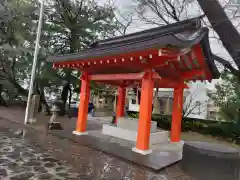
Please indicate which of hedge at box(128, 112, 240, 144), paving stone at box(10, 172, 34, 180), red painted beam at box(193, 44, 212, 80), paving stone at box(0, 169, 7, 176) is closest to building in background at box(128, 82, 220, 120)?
hedge at box(128, 112, 240, 144)

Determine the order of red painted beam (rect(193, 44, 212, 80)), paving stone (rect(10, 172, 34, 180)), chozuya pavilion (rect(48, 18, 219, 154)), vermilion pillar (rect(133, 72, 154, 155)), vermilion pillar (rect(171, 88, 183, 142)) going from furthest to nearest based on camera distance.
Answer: vermilion pillar (rect(171, 88, 183, 142))
vermilion pillar (rect(133, 72, 154, 155))
red painted beam (rect(193, 44, 212, 80))
chozuya pavilion (rect(48, 18, 219, 154))
paving stone (rect(10, 172, 34, 180))

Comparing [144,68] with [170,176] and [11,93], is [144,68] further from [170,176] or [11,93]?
[11,93]

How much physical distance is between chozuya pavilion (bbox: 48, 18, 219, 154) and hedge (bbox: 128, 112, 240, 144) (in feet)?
13.2

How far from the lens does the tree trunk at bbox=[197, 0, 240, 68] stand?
22.8 ft

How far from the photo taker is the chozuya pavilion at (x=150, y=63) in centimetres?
428

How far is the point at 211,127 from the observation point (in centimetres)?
1025

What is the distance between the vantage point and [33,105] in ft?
29.5

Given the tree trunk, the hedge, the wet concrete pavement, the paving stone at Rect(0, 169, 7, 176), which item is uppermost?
the tree trunk

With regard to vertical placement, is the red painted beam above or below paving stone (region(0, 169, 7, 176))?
above

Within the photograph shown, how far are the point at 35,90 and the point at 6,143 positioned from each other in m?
8.18

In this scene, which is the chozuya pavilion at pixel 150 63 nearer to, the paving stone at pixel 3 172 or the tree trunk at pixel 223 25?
the tree trunk at pixel 223 25

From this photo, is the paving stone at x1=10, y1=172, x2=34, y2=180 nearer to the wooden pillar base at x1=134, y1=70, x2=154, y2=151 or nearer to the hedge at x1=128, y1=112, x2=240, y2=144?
the wooden pillar base at x1=134, y1=70, x2=154, y2=151

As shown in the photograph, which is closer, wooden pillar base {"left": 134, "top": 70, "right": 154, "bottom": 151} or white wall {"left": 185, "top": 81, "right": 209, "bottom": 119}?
wooden pillar base {"left": 134, "top": 70, "right": 154, "bottom": 151}

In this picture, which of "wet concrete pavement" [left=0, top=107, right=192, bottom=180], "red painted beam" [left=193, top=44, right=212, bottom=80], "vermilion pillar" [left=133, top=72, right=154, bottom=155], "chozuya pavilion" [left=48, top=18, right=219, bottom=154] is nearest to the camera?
"wet concrete pavement" [left=0, top=107, right=192, bottom=180]
